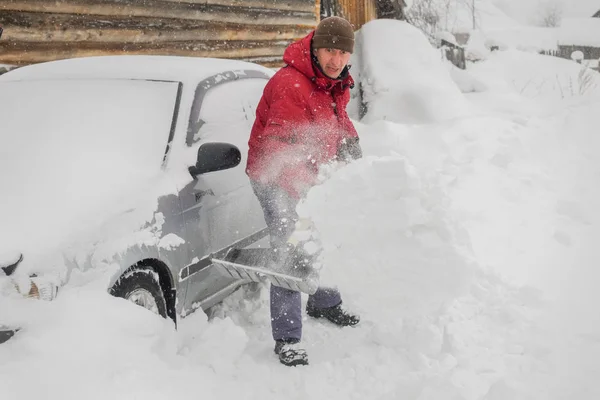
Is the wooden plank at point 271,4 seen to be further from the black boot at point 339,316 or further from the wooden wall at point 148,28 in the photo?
the black boot at point 339,316

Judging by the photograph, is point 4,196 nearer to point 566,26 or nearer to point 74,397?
point 74,397

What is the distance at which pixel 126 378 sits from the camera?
7.34 ft

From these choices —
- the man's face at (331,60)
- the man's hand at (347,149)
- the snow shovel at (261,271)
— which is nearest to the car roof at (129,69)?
the man's face at (331,60)

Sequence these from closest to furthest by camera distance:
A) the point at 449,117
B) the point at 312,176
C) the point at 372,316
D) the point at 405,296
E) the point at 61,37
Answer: the point at 312,176
the point at 405,296
the point at 372,316
the point at 61,37
the point at 449,117

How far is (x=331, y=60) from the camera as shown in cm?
297

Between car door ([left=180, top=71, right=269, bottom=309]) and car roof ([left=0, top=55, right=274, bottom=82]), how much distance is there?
4.1 inches

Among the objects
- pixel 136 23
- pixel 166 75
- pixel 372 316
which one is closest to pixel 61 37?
pixel 136 23

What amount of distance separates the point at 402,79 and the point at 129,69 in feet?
18.3

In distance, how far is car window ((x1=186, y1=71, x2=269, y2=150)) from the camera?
10.5 ft

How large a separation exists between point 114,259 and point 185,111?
104cm

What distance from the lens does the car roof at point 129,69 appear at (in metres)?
3.32

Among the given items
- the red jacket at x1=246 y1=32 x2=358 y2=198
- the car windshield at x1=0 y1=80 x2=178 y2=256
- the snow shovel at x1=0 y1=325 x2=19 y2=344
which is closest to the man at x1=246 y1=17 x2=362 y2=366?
the red jacket at x1=246 y1=32 x2=358 y2=198

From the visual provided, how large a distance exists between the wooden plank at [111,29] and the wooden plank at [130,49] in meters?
0.06

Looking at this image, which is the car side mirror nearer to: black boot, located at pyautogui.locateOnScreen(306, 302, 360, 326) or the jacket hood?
the jacket hood
